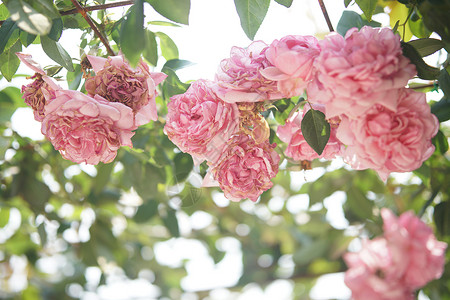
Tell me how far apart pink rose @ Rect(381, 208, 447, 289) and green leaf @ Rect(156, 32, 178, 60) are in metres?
0.46

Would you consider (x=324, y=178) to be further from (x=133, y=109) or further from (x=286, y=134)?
(x=133, y=109)

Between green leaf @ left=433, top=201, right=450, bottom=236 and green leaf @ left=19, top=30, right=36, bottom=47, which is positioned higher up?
green leaf @ left=19, top=30, right=36, bottom=47

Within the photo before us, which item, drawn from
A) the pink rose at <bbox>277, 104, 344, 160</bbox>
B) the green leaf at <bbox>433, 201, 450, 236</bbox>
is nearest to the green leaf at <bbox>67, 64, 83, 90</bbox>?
the pink rose at <bbox>277, 104, 344, 160</bbox>

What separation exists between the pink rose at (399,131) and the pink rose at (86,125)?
0.27m

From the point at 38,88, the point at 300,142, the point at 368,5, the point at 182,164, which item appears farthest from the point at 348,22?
the point at 38,88

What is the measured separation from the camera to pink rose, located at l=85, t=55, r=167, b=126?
1.90ft

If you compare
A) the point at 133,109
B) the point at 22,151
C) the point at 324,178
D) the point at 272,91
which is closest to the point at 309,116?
the point at 272,91

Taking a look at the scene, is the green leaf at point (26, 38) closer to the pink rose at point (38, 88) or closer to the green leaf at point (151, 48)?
the pink rose at point (38, 88)

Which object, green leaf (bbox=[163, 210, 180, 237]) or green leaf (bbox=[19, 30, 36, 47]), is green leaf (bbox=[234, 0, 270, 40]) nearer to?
green leaf (bbox=[19, 30, 36, 47])

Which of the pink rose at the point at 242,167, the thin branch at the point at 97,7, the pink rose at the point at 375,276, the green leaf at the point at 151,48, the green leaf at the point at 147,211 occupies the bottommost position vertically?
the green leaf at the point at 147,211

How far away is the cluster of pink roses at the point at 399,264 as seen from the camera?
0.54 meters

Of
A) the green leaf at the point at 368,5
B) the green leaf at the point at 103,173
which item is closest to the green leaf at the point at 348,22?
the green leaf at the point at 368,5

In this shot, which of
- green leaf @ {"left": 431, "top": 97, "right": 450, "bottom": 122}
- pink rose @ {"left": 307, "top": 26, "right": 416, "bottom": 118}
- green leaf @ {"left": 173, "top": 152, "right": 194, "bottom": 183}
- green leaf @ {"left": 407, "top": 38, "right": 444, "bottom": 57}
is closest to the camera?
pink rose @ {"left": 307, "top": 26, "right": 416, "bottom": 118}

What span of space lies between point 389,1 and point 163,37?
14.2 inches
